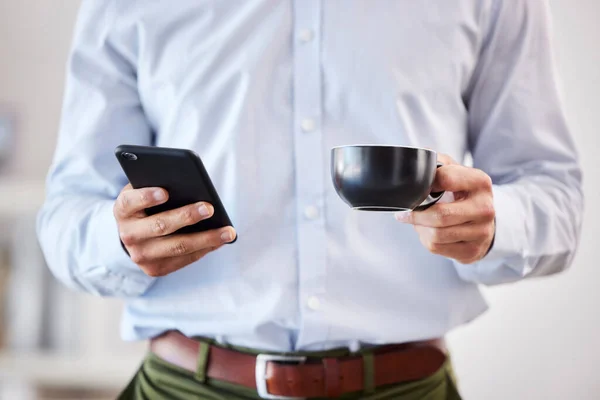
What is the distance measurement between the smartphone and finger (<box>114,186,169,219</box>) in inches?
0.4

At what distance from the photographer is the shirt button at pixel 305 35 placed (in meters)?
1.09

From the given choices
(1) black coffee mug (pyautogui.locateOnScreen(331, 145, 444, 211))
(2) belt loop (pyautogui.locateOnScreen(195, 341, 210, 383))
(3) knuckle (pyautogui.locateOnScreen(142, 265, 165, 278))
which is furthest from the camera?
(2) belt loop (pyautogui.locateOnScreen(195, 341, 210, 383))

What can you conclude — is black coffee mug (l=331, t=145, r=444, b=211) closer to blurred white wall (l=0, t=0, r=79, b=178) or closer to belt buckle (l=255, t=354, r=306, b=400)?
belt buckle (l=255, t=354, r=306, b=400)

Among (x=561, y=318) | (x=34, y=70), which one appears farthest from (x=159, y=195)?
(x=34, y=70)

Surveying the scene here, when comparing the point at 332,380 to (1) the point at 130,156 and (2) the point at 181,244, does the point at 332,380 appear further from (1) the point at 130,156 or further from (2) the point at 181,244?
(1) the point at 130,156

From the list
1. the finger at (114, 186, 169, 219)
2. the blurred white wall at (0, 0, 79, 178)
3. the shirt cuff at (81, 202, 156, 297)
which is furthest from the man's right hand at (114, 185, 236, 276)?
the blurred white wall at (0, 0, 79, 178)

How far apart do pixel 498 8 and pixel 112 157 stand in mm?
724

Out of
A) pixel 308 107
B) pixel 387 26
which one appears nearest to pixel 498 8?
pixel 387 26

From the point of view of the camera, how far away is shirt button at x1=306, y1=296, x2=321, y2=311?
3.38ft

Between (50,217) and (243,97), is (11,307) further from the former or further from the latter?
(243,97)

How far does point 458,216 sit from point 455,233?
0.11 ft

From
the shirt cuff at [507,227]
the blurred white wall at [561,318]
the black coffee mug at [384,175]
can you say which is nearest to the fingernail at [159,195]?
the black coffee mug at [384,175]

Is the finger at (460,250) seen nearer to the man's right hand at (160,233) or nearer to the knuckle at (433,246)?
the knuckle at (433,246)

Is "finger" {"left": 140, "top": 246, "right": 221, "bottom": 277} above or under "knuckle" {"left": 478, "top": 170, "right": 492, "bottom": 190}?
under
